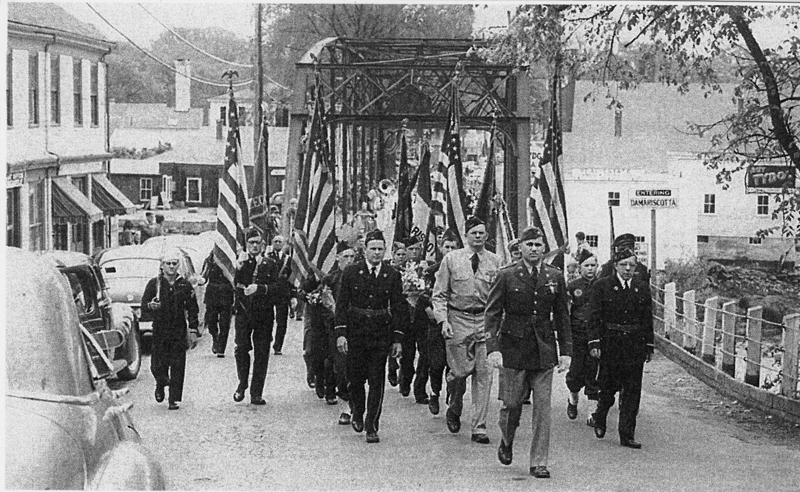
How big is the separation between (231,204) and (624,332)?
5.34 metres

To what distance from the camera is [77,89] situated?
59.9 ft

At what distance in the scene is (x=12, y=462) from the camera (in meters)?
4.44

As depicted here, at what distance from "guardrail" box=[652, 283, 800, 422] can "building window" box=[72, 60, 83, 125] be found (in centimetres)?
932

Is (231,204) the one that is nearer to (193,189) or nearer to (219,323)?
(219,323)

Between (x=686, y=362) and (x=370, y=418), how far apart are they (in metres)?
7.18

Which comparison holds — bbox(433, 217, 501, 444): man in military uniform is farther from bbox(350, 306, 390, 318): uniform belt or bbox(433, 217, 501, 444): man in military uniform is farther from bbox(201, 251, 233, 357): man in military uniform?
bbox(201, 251, 233, 357): man in military uniform

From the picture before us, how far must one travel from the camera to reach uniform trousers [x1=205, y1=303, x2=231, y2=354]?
1493 centimetres

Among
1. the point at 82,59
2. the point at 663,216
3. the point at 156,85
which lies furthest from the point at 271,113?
the point at 82,59

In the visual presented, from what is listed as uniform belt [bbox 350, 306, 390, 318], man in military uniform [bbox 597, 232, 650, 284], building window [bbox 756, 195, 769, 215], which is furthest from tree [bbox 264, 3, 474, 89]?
uniform belt [bbox 350, 306, 390, 318]

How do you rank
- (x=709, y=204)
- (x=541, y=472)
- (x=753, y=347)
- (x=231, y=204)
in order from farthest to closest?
(x=709, y=204) → (x=231, y=204) → (x=753, y=347) → (x=541, y=472)

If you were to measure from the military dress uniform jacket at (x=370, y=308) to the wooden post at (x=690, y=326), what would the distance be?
6.98 metres

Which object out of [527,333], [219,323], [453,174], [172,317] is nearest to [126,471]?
[527,333]

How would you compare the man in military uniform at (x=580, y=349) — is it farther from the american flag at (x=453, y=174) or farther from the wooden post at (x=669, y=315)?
the wooden post at (x=669, y=315)

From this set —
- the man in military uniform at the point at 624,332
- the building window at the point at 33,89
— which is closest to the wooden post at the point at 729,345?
the man in military uniform at the point at 624,332
